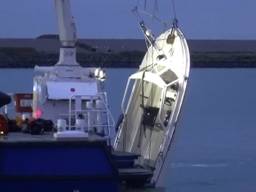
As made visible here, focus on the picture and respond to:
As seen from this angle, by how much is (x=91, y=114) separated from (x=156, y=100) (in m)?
3.18

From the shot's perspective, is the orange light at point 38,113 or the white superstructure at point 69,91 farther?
the orange light at point 38,113

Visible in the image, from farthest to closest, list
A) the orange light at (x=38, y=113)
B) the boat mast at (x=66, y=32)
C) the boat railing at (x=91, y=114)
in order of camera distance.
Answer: the boat mast at (x=66, y=32) → the orange light at (x=38, y=113) → the boat railing at (x=91, y=114)

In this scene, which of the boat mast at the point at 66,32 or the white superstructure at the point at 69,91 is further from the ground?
the boat mast at the point at 66,32

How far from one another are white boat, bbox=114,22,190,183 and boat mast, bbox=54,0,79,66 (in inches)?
66.5

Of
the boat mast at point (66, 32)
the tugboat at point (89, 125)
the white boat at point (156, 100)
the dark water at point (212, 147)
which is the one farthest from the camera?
the dark water at point (212, 147)

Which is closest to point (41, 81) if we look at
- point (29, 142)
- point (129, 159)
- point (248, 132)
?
point (129, 159)

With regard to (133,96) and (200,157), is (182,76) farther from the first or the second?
(200,157)

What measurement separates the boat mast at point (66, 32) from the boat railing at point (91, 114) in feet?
4.05

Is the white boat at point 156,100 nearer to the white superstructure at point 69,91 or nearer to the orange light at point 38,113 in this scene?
the white superstructure at point 69,91

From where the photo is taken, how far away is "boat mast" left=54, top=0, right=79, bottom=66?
19.5m

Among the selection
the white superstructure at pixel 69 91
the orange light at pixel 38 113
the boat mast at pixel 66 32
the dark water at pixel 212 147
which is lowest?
the dark water at pixel 212 147

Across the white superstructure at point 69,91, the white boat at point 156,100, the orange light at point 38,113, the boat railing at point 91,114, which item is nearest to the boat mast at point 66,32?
the white superstructure at point 69,91

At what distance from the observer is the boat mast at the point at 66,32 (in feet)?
64.0

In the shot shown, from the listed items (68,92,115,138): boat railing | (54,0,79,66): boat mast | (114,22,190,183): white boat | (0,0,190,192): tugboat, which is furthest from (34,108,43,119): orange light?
(114,22,190,183): white boat
